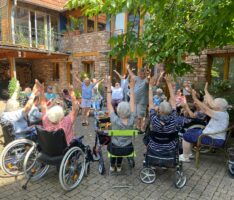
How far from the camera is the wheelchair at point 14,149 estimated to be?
3195 mm

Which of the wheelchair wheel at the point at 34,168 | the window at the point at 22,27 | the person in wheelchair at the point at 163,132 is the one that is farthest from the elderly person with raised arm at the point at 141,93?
the window at the point at 22,27

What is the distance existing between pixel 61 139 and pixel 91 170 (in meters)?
1.01

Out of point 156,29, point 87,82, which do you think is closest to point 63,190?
point 156,29

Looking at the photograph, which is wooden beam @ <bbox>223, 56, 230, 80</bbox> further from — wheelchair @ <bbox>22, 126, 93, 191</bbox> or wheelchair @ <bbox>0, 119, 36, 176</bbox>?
wheelchair @ <bbox>0, 119, 36, 176</bbox>

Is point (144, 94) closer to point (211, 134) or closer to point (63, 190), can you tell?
point (211, 134)

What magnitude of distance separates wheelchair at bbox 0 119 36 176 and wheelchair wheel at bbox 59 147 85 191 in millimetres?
736

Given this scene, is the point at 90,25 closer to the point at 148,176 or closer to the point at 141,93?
the point at 141,93

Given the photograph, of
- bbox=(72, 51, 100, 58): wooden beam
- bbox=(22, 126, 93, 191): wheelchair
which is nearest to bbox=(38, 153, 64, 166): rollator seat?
bbox=(22, 126, 93, 191): wheelchair

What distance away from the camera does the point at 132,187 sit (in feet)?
9.93

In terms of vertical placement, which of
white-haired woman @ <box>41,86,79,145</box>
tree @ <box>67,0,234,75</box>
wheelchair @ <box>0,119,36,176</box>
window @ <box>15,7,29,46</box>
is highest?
window @ <box>15,7,29,46</box>

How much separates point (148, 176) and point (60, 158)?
4.41ft

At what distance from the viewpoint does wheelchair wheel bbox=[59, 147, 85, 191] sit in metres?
2.84

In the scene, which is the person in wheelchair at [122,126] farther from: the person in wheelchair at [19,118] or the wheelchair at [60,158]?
the person in wheelchair at [19,118]

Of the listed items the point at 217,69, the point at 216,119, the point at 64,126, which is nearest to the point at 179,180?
the point at 216,119
